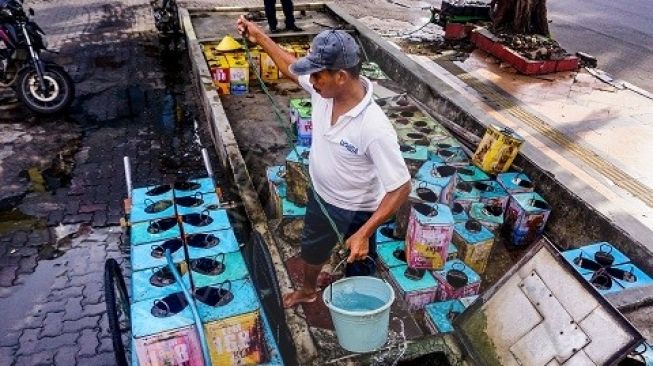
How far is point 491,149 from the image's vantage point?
492 centimetres

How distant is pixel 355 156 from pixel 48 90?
5.84 m

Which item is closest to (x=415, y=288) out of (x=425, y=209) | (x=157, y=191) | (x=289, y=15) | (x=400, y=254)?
(x=400, y=254)

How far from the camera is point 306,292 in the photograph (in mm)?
3699

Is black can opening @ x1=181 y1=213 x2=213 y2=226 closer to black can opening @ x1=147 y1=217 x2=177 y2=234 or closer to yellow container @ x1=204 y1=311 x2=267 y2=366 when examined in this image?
black can opening @ x1=147 y1=217 x2=177 y2=234

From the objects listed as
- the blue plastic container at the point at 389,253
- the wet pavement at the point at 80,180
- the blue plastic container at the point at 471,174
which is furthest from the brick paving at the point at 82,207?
the blue plastic container at the point at 471,174

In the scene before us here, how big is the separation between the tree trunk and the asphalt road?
5.15 ft

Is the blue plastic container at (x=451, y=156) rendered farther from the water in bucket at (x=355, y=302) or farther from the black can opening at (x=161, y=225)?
the black can opening at (x=161, y=225)

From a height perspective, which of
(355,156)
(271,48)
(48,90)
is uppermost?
(271,48)

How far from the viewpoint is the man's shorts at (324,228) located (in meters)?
3.14

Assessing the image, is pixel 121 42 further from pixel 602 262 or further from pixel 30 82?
pixel 602 262

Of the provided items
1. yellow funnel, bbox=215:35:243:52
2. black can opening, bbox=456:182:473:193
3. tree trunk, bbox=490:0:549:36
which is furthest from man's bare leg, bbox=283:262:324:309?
tree trunk, bbox=490:0:549:36

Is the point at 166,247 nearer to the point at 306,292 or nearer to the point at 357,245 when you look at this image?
the point at 306,292

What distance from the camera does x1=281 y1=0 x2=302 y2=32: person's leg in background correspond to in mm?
9086

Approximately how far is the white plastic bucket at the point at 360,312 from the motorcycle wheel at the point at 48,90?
18.8 ft
